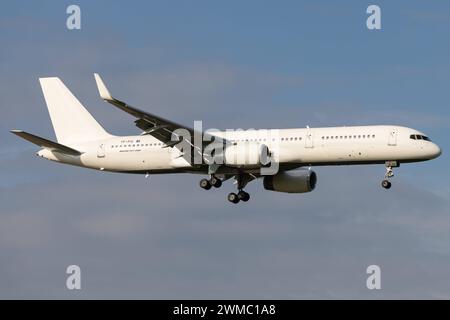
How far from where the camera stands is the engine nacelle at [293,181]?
77.8 m

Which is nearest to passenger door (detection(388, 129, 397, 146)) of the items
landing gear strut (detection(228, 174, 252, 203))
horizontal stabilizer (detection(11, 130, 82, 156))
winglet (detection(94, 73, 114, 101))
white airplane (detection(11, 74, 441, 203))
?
white airplane (detection(11, 74, 441, 203))

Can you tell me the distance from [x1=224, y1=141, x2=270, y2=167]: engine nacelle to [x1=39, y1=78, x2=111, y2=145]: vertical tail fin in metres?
11.9

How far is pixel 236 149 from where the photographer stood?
70.8 m

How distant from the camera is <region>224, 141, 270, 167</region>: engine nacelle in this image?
70062mm

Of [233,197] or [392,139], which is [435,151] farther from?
[233,197]

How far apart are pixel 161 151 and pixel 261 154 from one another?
8.11 m

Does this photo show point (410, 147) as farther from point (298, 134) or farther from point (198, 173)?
point (198, 173)

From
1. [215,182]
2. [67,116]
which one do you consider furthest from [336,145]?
[67,116]

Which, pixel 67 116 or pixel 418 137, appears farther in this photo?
pixel 67 116

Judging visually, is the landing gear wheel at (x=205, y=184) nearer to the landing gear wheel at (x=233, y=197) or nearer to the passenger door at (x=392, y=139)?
the landing gear wheel at (x=233, y=197)

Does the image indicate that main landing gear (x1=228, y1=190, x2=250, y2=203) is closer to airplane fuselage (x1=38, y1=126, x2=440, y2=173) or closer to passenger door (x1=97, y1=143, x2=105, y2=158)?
airplane fuselage (x1=38, y1=126, x2=440, y2=173)

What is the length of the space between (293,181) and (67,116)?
17623 mm

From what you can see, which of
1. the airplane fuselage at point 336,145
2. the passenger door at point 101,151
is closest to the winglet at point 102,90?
the airplane fuselage at point 336,145

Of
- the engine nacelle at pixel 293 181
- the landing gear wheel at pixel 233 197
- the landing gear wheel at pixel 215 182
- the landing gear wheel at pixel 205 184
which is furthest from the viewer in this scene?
the engine nacelle at pixel 293 181
